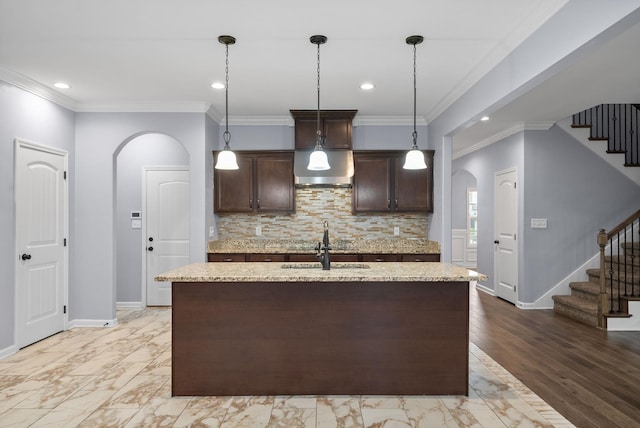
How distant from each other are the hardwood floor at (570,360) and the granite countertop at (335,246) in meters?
1.21

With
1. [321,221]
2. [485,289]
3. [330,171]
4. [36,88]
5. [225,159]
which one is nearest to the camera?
[225,159]

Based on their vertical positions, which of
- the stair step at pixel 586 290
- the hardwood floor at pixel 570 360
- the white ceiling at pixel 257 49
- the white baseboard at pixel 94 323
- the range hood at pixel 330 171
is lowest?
the hardwood floor at pixel 570 360

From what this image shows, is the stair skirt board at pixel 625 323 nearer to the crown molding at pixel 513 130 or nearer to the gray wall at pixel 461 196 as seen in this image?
the crown molding at pixel 513 130

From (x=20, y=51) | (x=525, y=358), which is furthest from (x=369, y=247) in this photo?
(x=20, y=51)

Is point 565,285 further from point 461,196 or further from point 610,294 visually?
point 461,196

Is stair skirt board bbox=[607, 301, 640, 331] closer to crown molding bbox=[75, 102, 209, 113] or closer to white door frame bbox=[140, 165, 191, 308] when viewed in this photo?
crown molding bbox=[75, 102, 209, 113]

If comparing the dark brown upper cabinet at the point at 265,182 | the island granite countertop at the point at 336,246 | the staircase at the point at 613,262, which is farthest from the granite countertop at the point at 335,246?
the staircase at the point at 613,262

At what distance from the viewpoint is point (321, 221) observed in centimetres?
585

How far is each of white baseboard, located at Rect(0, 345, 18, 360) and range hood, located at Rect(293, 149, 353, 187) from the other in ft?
11.7

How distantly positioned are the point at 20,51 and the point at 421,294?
13.0 ft

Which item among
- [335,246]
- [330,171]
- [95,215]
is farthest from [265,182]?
[95,215]

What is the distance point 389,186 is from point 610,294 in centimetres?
305

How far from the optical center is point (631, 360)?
376cm

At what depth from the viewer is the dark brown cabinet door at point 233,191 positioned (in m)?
5.49
